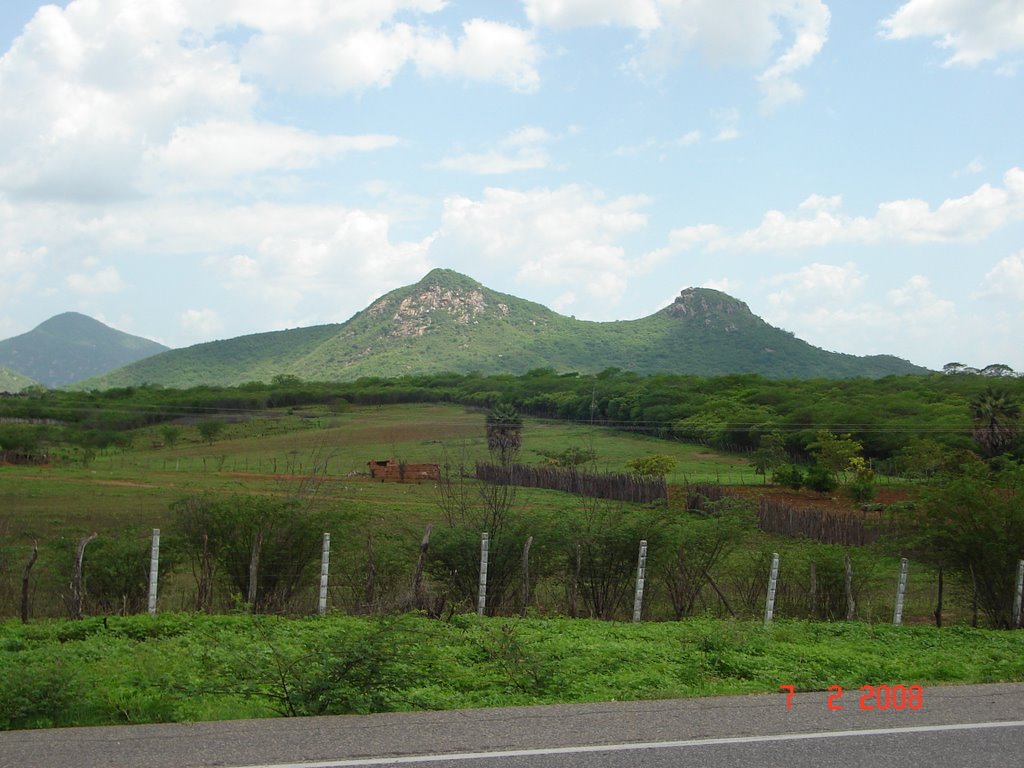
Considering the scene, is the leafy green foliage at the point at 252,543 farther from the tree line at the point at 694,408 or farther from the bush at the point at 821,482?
the tree line at the point at 694,408

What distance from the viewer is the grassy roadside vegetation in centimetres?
777

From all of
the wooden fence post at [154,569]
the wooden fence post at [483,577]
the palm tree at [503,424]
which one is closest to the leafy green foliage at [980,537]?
the wooden fence post at [483,577]

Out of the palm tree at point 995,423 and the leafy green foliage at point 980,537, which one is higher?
the palm tree at point 995,423

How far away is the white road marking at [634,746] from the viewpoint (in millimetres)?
6168

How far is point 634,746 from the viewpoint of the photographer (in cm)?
670

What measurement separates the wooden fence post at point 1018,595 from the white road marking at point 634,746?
1024 centimetres

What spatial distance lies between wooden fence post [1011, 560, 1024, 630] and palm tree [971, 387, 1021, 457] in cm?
5041

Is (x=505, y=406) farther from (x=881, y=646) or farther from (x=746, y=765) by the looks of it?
(x=746, y=765)

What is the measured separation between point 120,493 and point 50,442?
3706 cm

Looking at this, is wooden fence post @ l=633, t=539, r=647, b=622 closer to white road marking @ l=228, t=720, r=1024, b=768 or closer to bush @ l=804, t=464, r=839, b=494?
white road marking @ l=228, t=720, r=1024, b=768

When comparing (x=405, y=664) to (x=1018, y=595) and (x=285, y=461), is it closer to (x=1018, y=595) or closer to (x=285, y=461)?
(x=1018, y=595)

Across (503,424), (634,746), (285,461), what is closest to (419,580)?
(634,746)

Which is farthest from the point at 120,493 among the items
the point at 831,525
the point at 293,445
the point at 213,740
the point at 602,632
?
the point at 213,740

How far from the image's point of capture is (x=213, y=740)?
6652 mm
